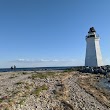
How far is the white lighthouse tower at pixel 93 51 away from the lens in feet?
224

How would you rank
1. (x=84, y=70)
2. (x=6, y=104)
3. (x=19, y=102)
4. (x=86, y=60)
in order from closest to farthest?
(x=6, y=104) < (x=19, y=102) < (x=84, y=70) < (x=86, y=60)

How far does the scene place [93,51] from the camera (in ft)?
227

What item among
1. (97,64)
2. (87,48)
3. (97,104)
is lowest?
(97,104)

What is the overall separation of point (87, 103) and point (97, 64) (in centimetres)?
4913

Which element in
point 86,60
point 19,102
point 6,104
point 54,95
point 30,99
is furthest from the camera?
point 86,60

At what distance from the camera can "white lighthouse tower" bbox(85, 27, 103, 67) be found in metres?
68.3

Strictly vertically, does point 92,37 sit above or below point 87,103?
above

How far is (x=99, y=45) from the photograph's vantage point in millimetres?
72438

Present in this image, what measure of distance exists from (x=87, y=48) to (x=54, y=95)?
1992 inches

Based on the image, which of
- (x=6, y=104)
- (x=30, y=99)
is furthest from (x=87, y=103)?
(x=6, y=104)

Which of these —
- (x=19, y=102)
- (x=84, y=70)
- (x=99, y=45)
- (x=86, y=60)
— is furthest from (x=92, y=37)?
(x=19, y=102)

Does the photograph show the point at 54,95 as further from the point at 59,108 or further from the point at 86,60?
the point at 86,60

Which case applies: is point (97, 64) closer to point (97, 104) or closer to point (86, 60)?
point (86, 60)

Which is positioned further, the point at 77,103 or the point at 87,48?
the point at 87,48
